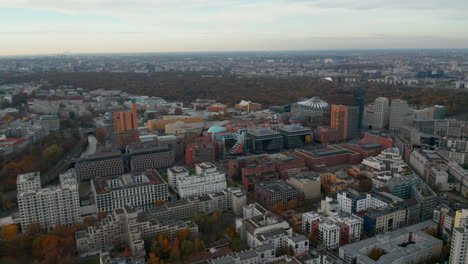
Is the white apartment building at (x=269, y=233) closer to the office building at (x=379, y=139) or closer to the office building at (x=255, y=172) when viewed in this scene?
the office building at (x=255, y=172)

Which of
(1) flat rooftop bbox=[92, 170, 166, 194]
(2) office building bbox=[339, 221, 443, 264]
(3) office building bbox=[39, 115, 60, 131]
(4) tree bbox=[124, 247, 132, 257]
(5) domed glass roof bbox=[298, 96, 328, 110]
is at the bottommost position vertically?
(4) tree bbox=[124, 247, 132, 257]

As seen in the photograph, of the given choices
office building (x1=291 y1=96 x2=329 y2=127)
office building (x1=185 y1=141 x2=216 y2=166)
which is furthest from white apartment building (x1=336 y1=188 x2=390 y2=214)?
office building (x1=291 y1=96 x2=329 y2=127)

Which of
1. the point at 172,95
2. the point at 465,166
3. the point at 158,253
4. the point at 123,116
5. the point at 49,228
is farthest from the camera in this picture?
the point at 172,95

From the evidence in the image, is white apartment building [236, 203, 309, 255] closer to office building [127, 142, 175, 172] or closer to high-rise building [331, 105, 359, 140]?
office building [127, 142, 175, 172]

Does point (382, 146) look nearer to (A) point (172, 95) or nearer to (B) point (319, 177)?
(B) point (319, 177)

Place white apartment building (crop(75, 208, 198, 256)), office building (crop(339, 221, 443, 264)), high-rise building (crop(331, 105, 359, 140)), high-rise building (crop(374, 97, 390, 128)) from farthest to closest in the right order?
high-rise building (crop(374, 97, 390, 128)) < high-rise building (crop(331, 105, 359, 140)) < white apartment building (crop(75, 208, 198, 256)) < office building (crop(339, 221, 443, 264))

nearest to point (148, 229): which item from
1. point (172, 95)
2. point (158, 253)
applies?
point (158, 253)

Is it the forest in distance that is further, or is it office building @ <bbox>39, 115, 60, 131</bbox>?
the forest in distance
